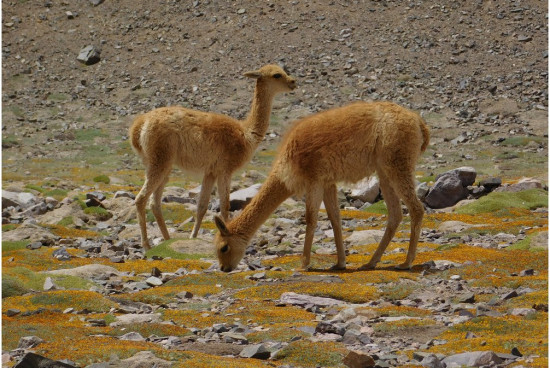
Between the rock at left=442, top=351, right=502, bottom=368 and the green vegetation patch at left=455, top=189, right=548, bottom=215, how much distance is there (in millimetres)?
17181

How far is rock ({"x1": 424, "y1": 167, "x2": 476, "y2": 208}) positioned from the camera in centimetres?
2892

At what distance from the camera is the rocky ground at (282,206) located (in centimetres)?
1164

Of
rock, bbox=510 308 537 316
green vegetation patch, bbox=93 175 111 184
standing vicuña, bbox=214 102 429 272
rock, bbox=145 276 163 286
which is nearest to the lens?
rock, bbox=510 308 537 316

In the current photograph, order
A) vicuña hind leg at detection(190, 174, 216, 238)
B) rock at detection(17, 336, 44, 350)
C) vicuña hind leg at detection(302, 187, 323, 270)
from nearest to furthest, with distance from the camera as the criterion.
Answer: rock at detection(17, 336, 44, 350)
vicuña hind leg at detection(302, 187, 323, 270)
vicuña hind leg at detection(190, 174, 216, 238)

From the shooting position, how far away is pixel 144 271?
1848 cm

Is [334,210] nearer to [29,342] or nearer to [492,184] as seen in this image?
[29,342]

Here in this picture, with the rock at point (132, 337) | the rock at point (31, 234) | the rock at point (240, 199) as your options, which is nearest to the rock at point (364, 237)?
the rock at point (240, 199)

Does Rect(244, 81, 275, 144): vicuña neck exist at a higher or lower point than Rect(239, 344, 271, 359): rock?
higher

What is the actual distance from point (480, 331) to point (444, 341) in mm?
597

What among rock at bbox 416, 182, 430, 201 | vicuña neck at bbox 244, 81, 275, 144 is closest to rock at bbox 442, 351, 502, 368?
vicuña neck at bbox 244, 81, 275, 144

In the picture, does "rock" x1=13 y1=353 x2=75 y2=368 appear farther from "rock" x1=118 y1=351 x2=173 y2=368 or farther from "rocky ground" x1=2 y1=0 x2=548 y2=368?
"rock" x1=118 y1=351 x2=173 y2=368

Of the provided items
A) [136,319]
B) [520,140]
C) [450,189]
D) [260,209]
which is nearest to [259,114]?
[260,209]

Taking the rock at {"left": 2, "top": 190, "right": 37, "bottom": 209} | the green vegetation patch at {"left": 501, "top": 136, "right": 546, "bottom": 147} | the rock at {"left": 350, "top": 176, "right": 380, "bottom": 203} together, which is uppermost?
the rock at {"left": 350, "top": 176, "right": 380, "bottom": 203}

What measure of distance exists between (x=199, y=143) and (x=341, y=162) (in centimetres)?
628
